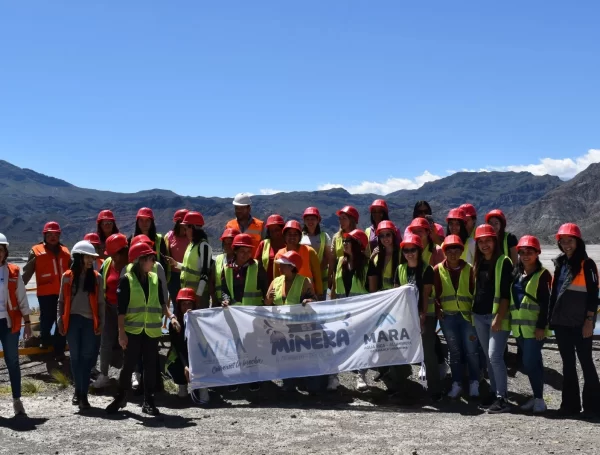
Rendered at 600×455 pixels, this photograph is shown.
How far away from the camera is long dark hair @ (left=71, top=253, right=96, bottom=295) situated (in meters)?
8.02

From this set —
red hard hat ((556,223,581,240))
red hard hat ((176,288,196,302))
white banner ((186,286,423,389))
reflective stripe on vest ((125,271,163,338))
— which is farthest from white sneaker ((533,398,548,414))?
reflective stripe on vest ((125,271,163,338))

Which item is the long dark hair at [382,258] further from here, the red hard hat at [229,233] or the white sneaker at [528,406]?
the white sneaker at [528,406]

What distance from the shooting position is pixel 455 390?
8.52m

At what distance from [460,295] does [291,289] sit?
2030mm

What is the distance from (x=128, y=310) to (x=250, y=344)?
1.65m

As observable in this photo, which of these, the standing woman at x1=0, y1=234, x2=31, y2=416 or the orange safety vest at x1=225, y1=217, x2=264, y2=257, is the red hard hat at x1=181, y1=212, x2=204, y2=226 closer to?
the orange safety vest at x1=225, y1=217, x2=264, y2=257

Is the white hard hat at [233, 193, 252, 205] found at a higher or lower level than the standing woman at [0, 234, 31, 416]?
higher

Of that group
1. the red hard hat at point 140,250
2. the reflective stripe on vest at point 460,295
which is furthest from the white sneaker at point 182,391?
the reflective stripe on vest at point 460,295

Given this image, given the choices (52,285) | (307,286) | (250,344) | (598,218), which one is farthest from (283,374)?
(598,218)

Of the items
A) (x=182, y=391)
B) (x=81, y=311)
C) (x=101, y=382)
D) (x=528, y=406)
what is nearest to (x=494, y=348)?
(x=528, y=406)

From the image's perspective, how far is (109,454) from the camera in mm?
6469

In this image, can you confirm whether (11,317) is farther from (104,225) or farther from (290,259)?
(290,259)

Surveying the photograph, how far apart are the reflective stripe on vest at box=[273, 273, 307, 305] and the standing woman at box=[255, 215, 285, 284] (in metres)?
0.67

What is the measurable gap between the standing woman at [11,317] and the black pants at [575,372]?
5938mm
